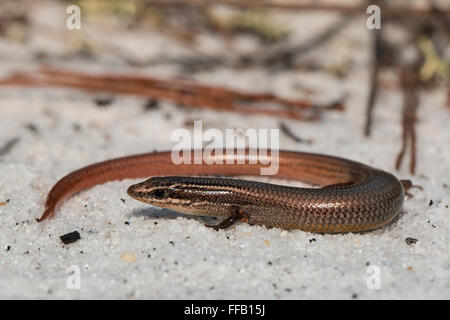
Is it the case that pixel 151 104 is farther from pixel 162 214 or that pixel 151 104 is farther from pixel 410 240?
pixel 410 240

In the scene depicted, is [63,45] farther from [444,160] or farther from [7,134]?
[444,160]

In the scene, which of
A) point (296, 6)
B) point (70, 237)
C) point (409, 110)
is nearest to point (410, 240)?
point (70, 237)

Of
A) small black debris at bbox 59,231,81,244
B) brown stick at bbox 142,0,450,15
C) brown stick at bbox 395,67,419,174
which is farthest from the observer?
brown stick at bbox 142,0,450,15

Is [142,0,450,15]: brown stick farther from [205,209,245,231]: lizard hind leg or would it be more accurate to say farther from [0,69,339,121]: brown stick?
[205,209,245,231]: lizard hind leg

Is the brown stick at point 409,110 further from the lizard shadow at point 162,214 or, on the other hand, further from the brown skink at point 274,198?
the lizard shadow at point 162,214

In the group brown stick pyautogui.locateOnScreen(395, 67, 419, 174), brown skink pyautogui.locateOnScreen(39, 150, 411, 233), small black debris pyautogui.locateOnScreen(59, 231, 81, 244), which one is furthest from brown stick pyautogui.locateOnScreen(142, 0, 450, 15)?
small black debris pyautogui.locateOnScreen(59, 231, 81, 244)

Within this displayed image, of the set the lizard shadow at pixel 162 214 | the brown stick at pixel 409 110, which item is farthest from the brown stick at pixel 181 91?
the lizard shadow at pixel 162 214

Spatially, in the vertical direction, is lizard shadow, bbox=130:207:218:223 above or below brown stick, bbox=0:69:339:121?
below
